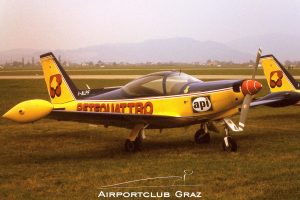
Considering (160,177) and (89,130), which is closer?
(160,177)

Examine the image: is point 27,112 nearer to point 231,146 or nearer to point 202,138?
point 231,146

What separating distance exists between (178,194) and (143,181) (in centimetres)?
121

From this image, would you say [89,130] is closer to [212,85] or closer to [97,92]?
[97,92]

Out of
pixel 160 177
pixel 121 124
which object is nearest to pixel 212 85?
pixel 121 124

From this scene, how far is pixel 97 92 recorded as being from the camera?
1287 cm

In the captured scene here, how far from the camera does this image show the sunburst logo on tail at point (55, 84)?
1341 centimetres

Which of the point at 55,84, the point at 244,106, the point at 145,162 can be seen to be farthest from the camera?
the point at 55,84

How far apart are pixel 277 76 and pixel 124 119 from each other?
29.1ft

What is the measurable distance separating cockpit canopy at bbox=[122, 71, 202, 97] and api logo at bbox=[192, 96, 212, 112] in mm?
523

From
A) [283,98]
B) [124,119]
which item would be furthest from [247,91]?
[283,98]

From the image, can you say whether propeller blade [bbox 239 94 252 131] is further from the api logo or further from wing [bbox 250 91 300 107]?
wing [bbox 250 91 300 107]

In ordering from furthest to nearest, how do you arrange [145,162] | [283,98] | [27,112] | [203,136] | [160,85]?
[283,98] → [203,136] → [160,85] → [145,162] → [27,112]

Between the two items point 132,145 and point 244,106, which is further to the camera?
point 132,145

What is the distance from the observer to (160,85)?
11.5 metres
